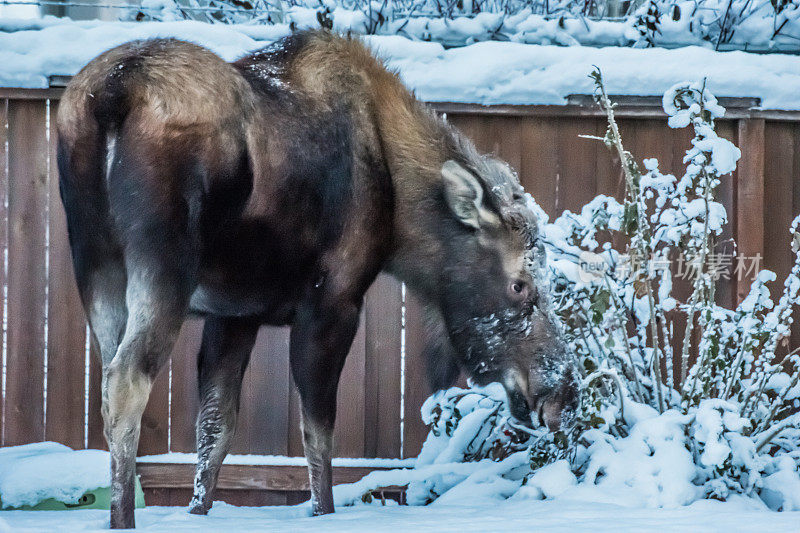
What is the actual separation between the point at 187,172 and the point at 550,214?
2.64 metres

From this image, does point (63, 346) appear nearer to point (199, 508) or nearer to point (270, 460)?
point (270, 460)

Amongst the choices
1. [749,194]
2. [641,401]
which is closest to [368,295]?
[641,401]

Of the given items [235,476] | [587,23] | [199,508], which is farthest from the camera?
[587,23]

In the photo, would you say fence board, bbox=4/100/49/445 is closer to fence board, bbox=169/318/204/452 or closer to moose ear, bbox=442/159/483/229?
fence board, bbox=169/318/204/452

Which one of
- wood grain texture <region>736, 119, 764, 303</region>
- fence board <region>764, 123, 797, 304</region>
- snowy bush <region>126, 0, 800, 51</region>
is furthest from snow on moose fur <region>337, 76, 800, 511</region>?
snowy bush <region>126, 0, 800, 51</region>

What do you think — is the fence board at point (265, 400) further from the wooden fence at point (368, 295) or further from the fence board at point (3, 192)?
the fence board at point (3, 192)

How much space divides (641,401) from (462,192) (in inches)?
49.4

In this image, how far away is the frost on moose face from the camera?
3.54 m

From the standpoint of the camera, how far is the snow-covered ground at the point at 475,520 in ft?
8.48

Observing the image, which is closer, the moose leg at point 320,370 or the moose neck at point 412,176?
the moose leg at point 320,370

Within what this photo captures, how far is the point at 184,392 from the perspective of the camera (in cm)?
475

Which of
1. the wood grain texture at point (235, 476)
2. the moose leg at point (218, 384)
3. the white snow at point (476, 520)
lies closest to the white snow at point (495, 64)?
the moose leg at point (218, 384)

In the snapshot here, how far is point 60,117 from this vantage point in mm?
2830

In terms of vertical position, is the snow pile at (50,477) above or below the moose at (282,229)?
below
